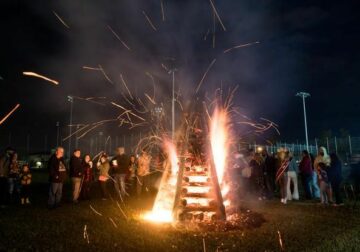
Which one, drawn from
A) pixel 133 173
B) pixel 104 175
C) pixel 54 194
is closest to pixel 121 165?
pixel 104 175

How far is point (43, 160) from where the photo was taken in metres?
42.2

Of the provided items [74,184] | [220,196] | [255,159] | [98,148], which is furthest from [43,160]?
[220,196]

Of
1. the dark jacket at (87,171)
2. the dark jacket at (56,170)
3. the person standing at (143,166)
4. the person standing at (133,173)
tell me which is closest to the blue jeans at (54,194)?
the dark jacket at (56,170)

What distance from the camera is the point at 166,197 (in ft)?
33.2

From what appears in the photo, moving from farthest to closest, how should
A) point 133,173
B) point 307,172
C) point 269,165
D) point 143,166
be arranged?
point 133,173
point 143,166
point 269,165
point 307,172

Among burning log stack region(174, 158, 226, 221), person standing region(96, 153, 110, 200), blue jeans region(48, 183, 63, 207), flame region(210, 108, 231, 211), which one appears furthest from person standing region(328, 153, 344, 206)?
blue jeans region(48, 183, 63, 207)

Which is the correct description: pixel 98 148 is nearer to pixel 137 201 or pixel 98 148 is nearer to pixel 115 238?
pixel 137 201

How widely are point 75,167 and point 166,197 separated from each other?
4.64 m

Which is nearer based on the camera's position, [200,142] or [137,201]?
[200,142]

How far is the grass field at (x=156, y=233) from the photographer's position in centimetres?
679

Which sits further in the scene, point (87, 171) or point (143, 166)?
point (143, 166)

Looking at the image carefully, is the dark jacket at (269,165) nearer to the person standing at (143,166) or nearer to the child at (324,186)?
the child at (324,186)

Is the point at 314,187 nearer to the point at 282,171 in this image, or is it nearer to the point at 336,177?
the point at 282,171

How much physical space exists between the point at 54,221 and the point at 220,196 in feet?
15.8
